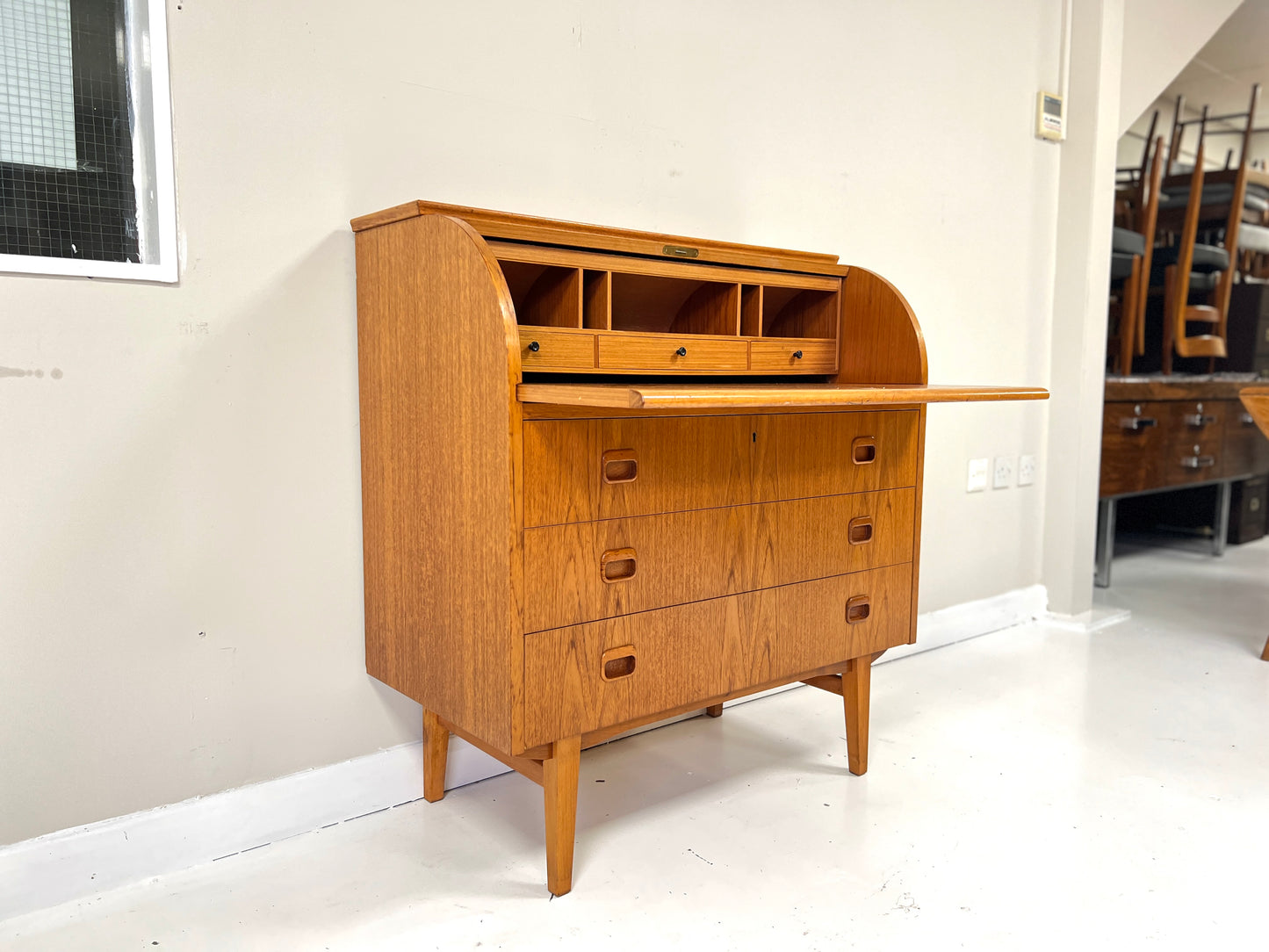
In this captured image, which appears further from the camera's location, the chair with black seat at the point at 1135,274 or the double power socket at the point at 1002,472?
the chair with black seat at the point at 1135,274

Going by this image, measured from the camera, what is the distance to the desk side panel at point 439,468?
4.86 feet

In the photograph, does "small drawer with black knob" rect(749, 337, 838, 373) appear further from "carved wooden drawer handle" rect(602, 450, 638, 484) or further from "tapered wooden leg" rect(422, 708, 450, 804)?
"tapered wooden leg" rect(422, 708, 450, 804)

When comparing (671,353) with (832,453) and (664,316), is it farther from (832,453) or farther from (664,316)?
(832,453)

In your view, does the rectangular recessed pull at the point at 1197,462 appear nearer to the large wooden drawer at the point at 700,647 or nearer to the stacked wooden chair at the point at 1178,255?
the stacked wooden chair at the point at 1178,255

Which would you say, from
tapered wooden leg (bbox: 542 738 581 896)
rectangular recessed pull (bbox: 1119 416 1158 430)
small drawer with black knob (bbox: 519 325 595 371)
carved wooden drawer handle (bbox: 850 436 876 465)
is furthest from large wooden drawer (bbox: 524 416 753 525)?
rectangular recessed pull (bbox: 1119 416 1158 430)

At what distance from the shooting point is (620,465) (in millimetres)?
1611

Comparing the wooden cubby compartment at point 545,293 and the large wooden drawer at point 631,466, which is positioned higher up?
the wooden cubby compartment at point 545,293

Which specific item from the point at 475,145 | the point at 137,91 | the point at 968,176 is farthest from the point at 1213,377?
the point at 137,91

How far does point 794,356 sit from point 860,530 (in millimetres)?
427

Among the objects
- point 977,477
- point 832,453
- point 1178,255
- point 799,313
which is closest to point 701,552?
point 832,453

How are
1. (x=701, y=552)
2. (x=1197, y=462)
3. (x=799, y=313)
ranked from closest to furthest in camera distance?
(x=701, y=552) → (x=799, y=313) → (x=1197, y=462)

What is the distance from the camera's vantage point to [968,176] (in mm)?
3059

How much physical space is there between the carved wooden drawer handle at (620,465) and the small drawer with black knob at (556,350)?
218 mm

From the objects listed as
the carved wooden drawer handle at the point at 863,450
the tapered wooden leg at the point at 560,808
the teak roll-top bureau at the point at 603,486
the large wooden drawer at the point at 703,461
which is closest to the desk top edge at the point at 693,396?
the teak roll-top bureau at the point at 603,486
